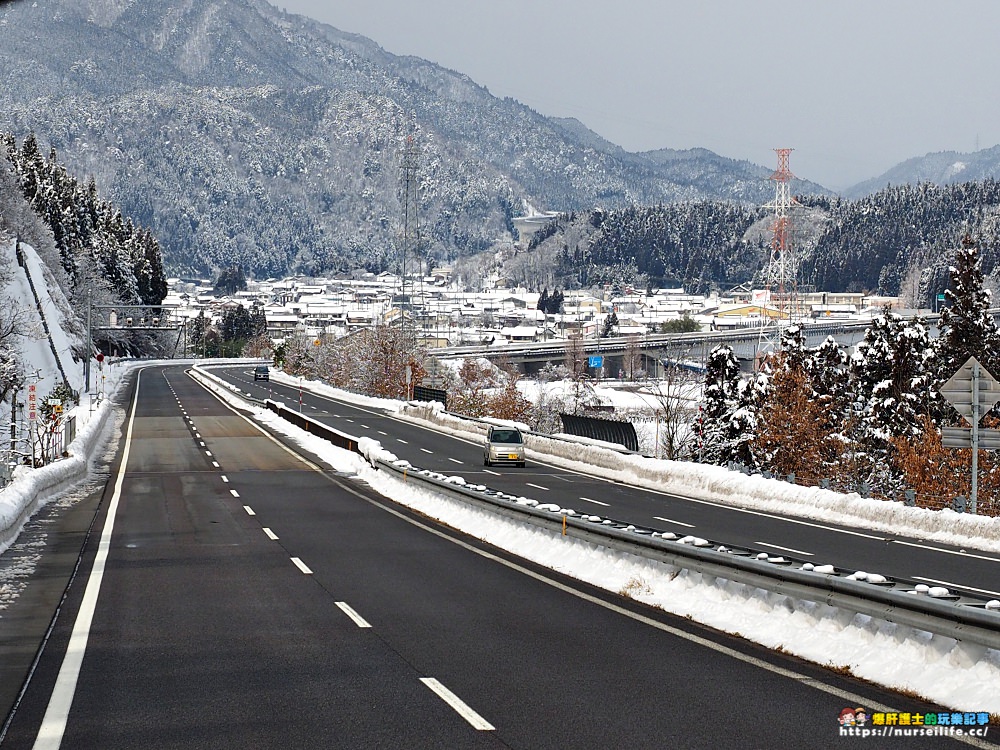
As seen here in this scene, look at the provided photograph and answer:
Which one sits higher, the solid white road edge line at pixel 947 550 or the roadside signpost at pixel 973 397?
the roadside signpost at pixel 973 397

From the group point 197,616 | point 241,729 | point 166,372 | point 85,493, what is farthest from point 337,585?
point 166,372

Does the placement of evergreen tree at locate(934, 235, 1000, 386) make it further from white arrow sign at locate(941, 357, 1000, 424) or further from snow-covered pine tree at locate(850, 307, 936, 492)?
white arrow sign at locate(941, 357, 1000, 424)

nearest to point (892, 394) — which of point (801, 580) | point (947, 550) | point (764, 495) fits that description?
point (764, 495)

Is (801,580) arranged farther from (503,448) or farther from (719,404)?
(719,404)

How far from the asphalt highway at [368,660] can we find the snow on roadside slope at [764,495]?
977cm

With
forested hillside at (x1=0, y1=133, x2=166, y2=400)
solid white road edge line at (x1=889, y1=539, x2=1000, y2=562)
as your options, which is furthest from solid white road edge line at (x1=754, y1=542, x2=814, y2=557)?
forested hillside at (x1=0, y1=133, x2=166, y2=400)

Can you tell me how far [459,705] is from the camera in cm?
970

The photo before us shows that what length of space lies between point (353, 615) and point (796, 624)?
16.5 ft

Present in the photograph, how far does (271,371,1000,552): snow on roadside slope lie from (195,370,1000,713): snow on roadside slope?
914 centimetres

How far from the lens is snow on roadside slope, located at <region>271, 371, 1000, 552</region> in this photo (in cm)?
2497

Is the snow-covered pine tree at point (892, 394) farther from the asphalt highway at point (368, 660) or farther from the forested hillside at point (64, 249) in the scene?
the asphalt highway at point (368, 660)

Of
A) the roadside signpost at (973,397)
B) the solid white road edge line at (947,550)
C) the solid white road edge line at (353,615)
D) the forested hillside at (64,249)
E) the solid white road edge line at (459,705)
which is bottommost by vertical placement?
the solid white road edge line at (947,550)

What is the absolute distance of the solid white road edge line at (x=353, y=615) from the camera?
1372 cm

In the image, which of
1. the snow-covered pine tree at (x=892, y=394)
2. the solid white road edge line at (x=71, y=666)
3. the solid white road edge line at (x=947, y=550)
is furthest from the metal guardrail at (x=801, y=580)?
the snow-covered pine tree at (x=892, y=394)
